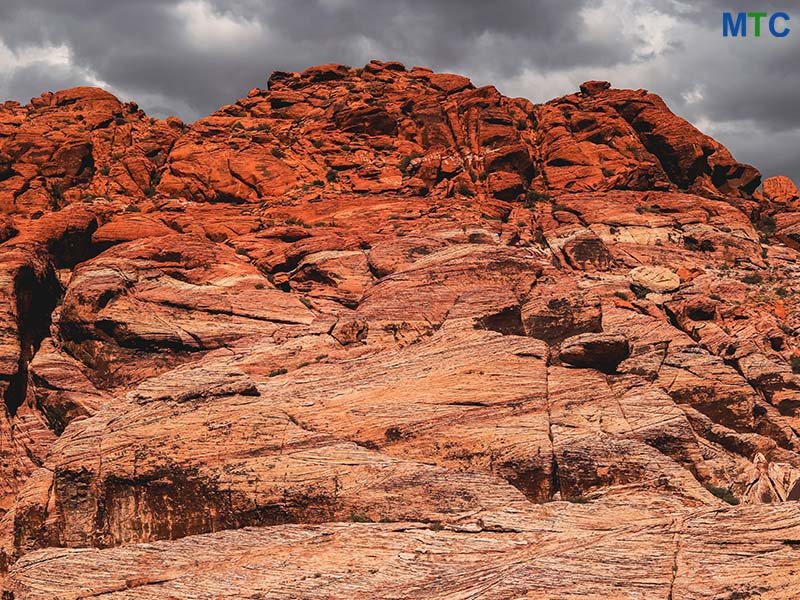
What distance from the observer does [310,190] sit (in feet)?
171

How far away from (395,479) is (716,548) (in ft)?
33.0

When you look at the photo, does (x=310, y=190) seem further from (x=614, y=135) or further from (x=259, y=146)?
(x=614, y=135)

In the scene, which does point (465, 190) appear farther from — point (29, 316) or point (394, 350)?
point (29, 316)

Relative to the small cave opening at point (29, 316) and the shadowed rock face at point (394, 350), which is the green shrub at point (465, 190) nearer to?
the shadowed rock face at point (394, 350)

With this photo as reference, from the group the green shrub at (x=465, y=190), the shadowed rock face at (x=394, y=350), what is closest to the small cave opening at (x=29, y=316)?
the shadowed rock face at (x=394, y=350)

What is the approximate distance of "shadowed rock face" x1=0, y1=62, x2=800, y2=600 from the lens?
22656 mm

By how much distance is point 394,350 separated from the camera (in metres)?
33.8

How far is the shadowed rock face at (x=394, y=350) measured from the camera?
22656 millimetres

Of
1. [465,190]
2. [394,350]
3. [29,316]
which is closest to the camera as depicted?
[394,350]

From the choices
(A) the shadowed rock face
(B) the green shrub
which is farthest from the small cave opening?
(B) the green shrub

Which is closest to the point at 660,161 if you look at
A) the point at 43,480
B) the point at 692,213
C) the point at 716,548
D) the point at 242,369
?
the point at 692,213

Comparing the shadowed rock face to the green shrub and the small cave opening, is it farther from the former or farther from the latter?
the green shrub

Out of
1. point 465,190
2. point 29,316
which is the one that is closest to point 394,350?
point 29,316

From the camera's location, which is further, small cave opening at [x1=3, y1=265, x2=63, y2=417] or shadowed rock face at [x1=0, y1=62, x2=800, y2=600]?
small cave opening at [x1=3, y1=265, x2=63, y2=417]
